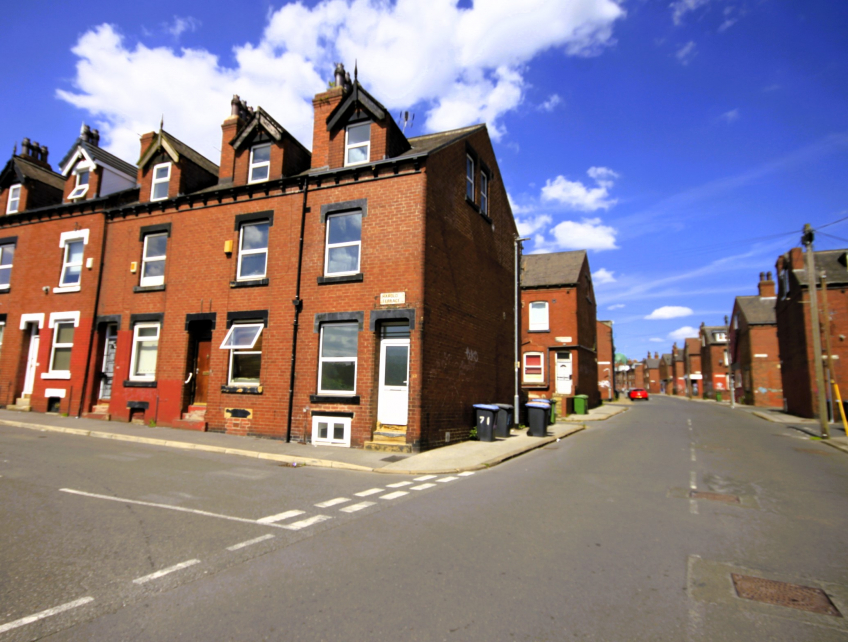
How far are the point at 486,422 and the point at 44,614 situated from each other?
41.0 feet

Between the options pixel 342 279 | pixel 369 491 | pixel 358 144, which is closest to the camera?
pixel 369 491

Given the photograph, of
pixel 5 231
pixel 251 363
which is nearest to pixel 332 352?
pixel 251 363

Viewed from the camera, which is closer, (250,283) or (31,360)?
(250,283)

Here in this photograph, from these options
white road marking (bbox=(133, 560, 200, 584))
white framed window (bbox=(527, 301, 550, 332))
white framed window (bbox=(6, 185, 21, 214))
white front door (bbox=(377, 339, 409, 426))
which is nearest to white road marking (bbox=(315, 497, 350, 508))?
white road marking (bbox=(133, 560, 200, 584))

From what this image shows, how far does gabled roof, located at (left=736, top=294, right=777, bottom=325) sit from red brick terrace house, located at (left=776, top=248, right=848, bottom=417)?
17.3 metres

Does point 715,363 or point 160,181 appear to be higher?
point 160,181

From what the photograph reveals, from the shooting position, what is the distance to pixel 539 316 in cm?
3478

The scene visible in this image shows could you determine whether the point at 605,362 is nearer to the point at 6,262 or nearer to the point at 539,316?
the point at 539,316

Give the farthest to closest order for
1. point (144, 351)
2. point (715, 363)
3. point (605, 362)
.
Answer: point (715, 363), point (605, 362), point (144, 351)

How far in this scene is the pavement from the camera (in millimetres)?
10891

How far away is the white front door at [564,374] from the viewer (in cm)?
3319

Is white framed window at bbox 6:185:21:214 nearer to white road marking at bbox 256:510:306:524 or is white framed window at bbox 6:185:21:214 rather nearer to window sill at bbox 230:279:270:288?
window sill at bbox 230:279:270:288

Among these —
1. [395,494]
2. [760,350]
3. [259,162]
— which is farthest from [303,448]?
[760,350]

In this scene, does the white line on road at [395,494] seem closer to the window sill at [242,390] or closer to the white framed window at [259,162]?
the window sill at [242,390]
